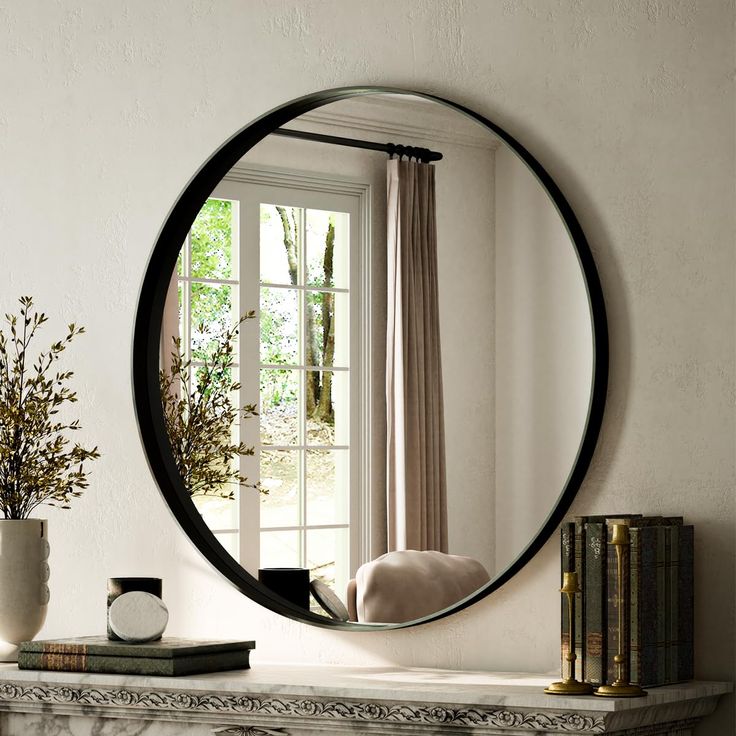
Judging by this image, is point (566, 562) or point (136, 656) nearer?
point (566, 562)

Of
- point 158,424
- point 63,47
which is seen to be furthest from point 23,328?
point 63,47

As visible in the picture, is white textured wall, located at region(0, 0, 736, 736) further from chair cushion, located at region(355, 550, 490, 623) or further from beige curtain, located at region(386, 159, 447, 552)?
beige curtain, located at region(386, 159, 447, 552)

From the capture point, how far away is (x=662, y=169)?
76.1 inches

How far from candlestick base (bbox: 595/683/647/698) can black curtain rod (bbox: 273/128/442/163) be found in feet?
3.23

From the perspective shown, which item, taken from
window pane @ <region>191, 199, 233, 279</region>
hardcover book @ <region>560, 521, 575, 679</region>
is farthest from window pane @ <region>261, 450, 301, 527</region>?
hardcover book @ <region>560, 521, 575, 679</region>

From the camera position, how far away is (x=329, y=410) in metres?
2.12

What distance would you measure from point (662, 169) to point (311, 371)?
0.75 meters

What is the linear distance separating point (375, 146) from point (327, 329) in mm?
360

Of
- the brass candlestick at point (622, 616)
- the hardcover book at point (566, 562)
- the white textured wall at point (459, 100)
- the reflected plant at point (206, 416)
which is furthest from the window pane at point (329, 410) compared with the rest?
the brass candlestick at point (622, 616)

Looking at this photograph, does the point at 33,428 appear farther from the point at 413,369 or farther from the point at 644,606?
the point at 644,606

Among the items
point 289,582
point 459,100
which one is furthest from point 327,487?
point 459,100

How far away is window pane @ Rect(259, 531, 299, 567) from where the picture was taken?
213cm

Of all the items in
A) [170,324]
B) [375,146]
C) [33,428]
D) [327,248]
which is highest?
[375,146]

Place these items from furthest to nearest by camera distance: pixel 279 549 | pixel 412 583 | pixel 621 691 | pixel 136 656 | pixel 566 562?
pixel 279 549
pixel 412 583
pixel 136 656
pixel 566 562
pixel 621 691
